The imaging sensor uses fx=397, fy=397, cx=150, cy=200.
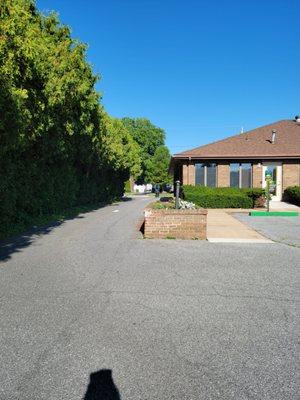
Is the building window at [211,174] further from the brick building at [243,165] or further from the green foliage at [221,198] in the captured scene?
the green foliage at [221,198]

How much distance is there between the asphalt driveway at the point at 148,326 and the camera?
3420 millimetres

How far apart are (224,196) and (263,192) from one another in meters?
2.51

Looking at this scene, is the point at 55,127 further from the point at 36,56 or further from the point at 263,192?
the point at 263,192

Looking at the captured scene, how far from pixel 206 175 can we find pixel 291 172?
218 inches

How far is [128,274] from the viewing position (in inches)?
285

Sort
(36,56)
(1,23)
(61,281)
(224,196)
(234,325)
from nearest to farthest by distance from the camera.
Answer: (234,325)
(61,281)
(1,23)
(36,56)
(224,196)

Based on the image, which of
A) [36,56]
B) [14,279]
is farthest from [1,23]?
[14,279]

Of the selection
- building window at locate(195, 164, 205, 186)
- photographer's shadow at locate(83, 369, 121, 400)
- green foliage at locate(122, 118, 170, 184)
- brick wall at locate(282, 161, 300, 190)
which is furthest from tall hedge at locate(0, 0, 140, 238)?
green foliage at locate(122, 118, 170, 184)

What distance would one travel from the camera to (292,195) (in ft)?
81.9

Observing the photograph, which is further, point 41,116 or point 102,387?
point 41,116

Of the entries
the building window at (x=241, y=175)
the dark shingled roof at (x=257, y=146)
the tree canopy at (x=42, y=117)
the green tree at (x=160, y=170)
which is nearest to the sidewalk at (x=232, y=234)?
the tree canopy at (x=42, y=117)

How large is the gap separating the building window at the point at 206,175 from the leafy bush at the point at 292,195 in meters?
4.69

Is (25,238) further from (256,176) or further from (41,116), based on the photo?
(256,176)

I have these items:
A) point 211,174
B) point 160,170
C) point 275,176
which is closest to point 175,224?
point 211,174
